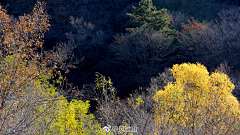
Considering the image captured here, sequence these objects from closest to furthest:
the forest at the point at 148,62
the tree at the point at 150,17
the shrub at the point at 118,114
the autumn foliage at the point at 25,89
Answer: the autumn foliage at the point at 25,89 → the shrub at the point at 118,114 → the forest at the point at 148,62 → the tree at the point at 150,17

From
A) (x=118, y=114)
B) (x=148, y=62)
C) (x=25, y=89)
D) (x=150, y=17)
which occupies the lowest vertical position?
(x=118, y=114)

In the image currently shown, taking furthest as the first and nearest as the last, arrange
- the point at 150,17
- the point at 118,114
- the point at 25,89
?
the point at 150,17 < the point at 118,114 < the point at 25,89

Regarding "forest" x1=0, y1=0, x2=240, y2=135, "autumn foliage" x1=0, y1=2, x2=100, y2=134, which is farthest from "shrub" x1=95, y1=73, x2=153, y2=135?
"autumn foliage" x1=0, y1=2, x2=100, y2=134

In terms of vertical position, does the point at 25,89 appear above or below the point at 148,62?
below

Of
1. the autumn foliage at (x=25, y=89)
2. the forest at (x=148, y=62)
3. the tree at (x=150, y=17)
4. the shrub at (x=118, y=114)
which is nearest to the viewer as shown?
the autumn foliage at (x=25, y=89)

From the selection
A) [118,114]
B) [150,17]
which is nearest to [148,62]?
[150,17]

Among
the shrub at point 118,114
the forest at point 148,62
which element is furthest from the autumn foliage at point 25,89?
the shrub at point 118,114

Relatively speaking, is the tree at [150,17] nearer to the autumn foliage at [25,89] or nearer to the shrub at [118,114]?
the shrub at [118,114]

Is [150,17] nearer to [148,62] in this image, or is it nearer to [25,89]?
[148,62]

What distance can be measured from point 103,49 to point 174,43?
9.89 meters

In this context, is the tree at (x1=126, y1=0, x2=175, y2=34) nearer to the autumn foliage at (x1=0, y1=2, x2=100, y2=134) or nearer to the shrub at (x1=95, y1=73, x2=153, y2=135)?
the shrub at (x1=95, y1=73, x2=153, y2=135)

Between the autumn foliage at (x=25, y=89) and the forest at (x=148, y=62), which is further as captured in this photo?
the forest at (x=148, y=62)

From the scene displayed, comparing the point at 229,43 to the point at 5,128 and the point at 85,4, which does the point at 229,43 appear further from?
the point at 85,4

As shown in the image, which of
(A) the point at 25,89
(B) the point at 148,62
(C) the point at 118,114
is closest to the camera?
(A) the point at 25,89
